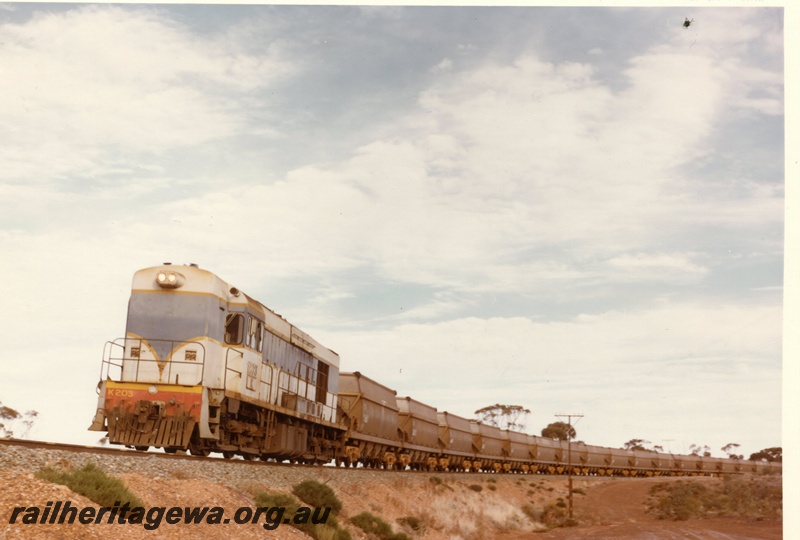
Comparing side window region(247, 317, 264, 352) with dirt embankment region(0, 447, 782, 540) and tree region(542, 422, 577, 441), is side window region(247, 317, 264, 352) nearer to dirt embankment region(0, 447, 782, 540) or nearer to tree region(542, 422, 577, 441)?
dirt embankment region(0, 447, 782, 540)

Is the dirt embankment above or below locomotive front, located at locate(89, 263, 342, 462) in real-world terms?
below

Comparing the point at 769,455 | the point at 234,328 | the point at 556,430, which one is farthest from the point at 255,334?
the point at 769,455

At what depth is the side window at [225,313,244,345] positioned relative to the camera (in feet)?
56.8

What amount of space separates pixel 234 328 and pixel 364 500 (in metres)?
7.20

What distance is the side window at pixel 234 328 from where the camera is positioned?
17.3m

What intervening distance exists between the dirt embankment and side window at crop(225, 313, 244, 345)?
3018mm

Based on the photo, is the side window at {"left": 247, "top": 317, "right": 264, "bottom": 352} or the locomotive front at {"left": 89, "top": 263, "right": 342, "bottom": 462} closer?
the locomotive front at {"left": 89, "top": 263, "right": 342, "bottom": 462}

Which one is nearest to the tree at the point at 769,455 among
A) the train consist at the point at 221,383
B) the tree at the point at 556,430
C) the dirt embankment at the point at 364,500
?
the tree at the point at 556,430

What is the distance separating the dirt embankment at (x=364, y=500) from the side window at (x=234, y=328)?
3018mm

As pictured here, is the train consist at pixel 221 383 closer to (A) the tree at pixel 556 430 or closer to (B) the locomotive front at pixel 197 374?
(B) the locomotive front at pixel 197 374

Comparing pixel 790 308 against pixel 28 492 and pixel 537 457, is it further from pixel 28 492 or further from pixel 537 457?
pixel 537 457

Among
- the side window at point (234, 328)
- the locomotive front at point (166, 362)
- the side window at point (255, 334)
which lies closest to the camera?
the locomotive front at point (166, 362)

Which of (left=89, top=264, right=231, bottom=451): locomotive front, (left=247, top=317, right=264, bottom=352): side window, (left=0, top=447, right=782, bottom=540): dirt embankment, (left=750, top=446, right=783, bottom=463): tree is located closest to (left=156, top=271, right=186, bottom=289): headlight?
(left=89, top=264, right=231, bottom=451): locomotive front

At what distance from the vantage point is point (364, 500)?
21.1 m
